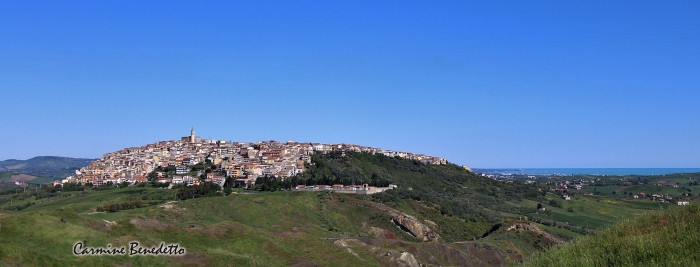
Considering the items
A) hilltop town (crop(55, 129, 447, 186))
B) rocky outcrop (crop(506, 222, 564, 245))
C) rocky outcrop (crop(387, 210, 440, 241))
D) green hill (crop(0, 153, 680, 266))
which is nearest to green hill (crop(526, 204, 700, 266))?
green hill (crop(0, 153, 680, 266))

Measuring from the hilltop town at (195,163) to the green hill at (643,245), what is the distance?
11146cm

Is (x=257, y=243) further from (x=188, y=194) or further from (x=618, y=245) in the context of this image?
(x=188, y=194)

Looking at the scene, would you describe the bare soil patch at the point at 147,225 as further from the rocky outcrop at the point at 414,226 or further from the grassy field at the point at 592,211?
the grassy field at the point at 592,211

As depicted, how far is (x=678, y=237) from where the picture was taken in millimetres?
15562

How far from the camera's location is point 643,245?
15273 mm

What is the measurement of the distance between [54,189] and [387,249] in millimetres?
102666

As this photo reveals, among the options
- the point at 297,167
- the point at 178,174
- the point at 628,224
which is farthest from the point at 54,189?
the point at 628,224

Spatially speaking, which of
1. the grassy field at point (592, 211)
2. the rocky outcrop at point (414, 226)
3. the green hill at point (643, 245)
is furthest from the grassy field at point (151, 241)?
the grassy field at point (592, 211)

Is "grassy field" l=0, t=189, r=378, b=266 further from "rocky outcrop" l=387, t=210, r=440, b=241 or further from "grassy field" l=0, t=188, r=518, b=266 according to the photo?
"rocky outcrop" l=387, t=210, r=440, b=241
